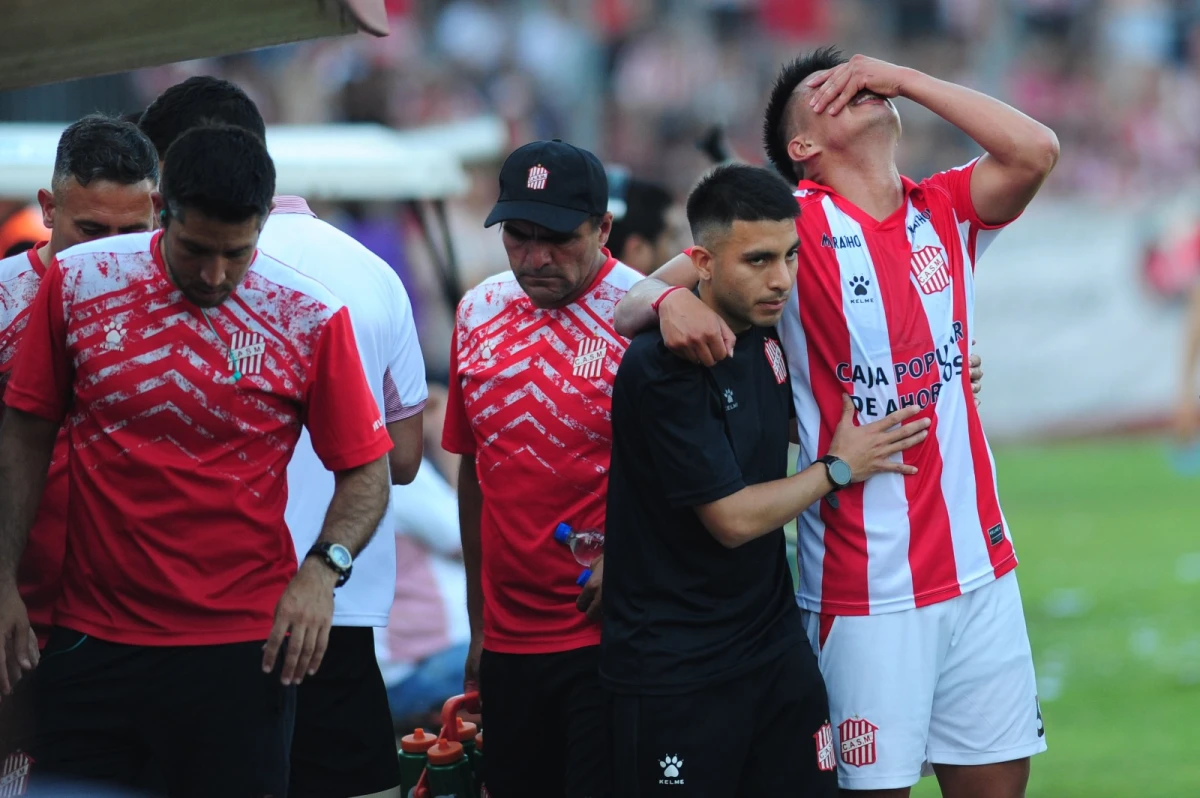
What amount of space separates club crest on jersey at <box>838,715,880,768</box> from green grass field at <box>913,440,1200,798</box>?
335 centimetres

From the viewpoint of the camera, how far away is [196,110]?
414 centimetres

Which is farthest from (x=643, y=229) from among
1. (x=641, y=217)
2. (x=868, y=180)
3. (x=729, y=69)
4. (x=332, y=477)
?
(x=729, y=69)

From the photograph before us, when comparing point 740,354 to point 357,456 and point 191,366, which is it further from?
point 191,366

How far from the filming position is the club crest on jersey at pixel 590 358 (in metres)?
4.13

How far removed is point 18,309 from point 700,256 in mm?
1697

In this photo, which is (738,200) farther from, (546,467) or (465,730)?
(465,730)

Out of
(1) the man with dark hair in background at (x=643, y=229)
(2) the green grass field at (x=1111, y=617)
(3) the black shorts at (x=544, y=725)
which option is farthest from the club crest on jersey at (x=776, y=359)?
(2) the green grass field at (x=1111, y=617)

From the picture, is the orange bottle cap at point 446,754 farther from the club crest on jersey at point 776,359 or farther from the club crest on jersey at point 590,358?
the club crest on jersey at point 776,359

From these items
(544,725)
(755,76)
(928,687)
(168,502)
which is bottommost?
(544,725)

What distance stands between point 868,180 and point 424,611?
3337 mm

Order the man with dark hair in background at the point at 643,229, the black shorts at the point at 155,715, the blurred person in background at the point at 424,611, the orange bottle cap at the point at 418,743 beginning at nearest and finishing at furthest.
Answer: the black shorts at the point at 155,715 < the orange bottle cap at the point at 418,743 < the man with dark hair in background at the point at 643,229 < the blurred person in background at the point at 424,611

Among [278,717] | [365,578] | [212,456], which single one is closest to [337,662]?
[365,578]

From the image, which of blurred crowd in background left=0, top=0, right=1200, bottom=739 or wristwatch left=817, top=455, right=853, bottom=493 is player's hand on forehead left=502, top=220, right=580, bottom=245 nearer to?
wristwatch left=817, top=455, right=853, bottom=493

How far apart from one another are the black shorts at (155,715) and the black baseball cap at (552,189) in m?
1.34
